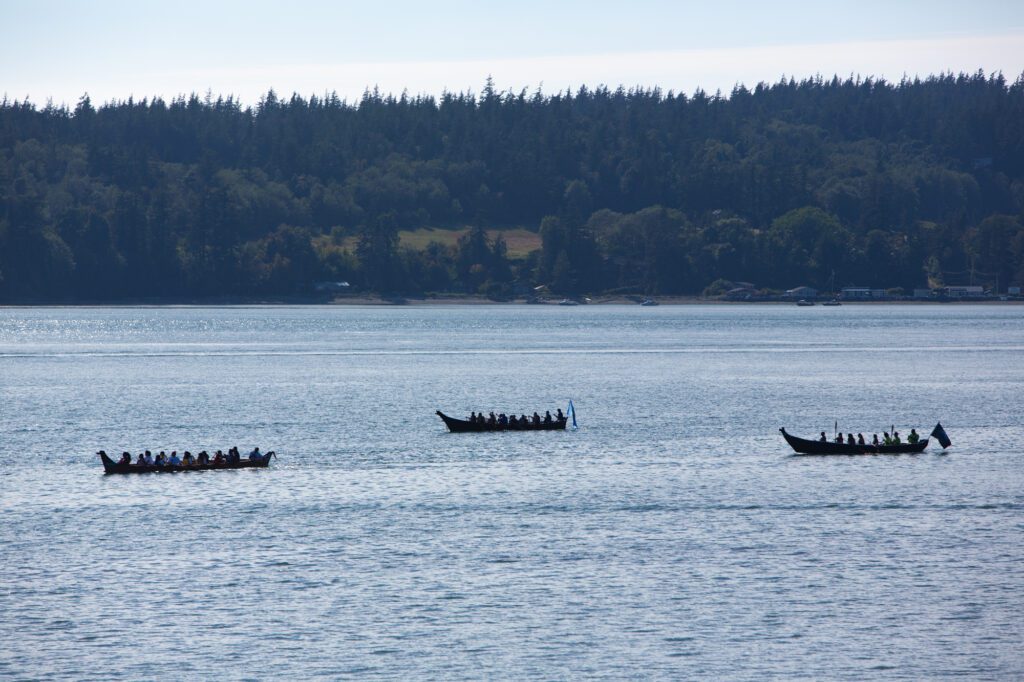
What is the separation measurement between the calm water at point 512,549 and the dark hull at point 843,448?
3.12ft

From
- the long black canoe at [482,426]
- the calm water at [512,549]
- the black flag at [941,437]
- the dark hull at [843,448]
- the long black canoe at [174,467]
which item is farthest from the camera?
the long black canoe at [482,426]

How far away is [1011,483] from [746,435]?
1006 inches

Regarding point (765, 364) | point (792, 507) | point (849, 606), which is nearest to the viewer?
point (849, 606)

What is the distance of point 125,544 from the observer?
6091 centimetres

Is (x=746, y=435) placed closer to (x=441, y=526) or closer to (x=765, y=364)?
(x=441, y=526)

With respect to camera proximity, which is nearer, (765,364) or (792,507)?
(792,507)

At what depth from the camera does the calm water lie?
46281mm

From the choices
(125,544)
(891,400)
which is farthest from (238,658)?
(891,400)

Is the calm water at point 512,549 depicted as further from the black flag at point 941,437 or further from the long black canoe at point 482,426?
the long black canoe at point 482,426

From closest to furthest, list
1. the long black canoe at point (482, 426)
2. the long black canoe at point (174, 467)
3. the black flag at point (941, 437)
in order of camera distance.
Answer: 1. the long black canoe at point (174, 467)
2. the black flag at point (941, 437)
3. the long black canoe at point (482, 426)

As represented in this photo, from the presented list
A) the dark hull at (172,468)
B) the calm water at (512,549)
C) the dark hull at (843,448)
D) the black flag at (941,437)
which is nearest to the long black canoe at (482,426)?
the calm water at (512,549)

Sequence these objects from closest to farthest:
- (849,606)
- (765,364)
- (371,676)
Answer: (371,676) < (849,606) < (765,364)

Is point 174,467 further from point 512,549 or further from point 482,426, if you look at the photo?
point 512,549

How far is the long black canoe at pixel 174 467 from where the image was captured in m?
79.9
